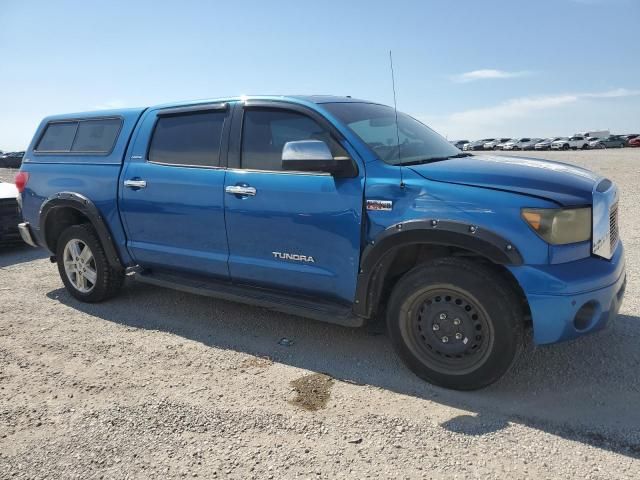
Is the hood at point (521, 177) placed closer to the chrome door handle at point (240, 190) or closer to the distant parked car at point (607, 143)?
the chrome door handle at point (240, 190)

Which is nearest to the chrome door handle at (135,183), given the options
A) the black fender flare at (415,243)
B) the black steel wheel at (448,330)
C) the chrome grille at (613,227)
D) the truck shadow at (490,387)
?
the truck shadow at (490,387)

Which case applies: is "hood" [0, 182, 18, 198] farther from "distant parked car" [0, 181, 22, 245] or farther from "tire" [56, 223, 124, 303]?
"tire" [56, 223, 124, 303]

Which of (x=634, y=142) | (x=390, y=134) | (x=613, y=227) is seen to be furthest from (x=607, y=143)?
(x=390, y=134)

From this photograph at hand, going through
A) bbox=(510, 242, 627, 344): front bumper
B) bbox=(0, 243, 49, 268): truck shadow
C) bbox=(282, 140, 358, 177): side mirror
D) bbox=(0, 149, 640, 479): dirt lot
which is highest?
bbox=(282, 140, 358, 177): side mirror

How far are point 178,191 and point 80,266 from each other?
1.75 m

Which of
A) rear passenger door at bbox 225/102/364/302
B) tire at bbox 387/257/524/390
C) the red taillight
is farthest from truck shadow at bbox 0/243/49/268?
tire at bbox 387/257/524/390

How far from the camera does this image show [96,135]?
199 inches

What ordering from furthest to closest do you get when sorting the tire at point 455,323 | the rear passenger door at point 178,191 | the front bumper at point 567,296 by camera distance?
the rear passenger door at point 178,191
the tire at point 455,323
the front bumper at point 567,296

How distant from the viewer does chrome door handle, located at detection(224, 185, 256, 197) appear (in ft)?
12.5

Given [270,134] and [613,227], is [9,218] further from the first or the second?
[613,227]

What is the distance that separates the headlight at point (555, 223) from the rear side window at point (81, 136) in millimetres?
3788

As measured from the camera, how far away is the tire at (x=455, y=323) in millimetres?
3025

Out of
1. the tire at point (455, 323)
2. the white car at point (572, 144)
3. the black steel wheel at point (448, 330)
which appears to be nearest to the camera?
the tire at point (455, 323)

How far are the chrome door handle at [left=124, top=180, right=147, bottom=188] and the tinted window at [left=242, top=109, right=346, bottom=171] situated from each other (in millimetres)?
1070
